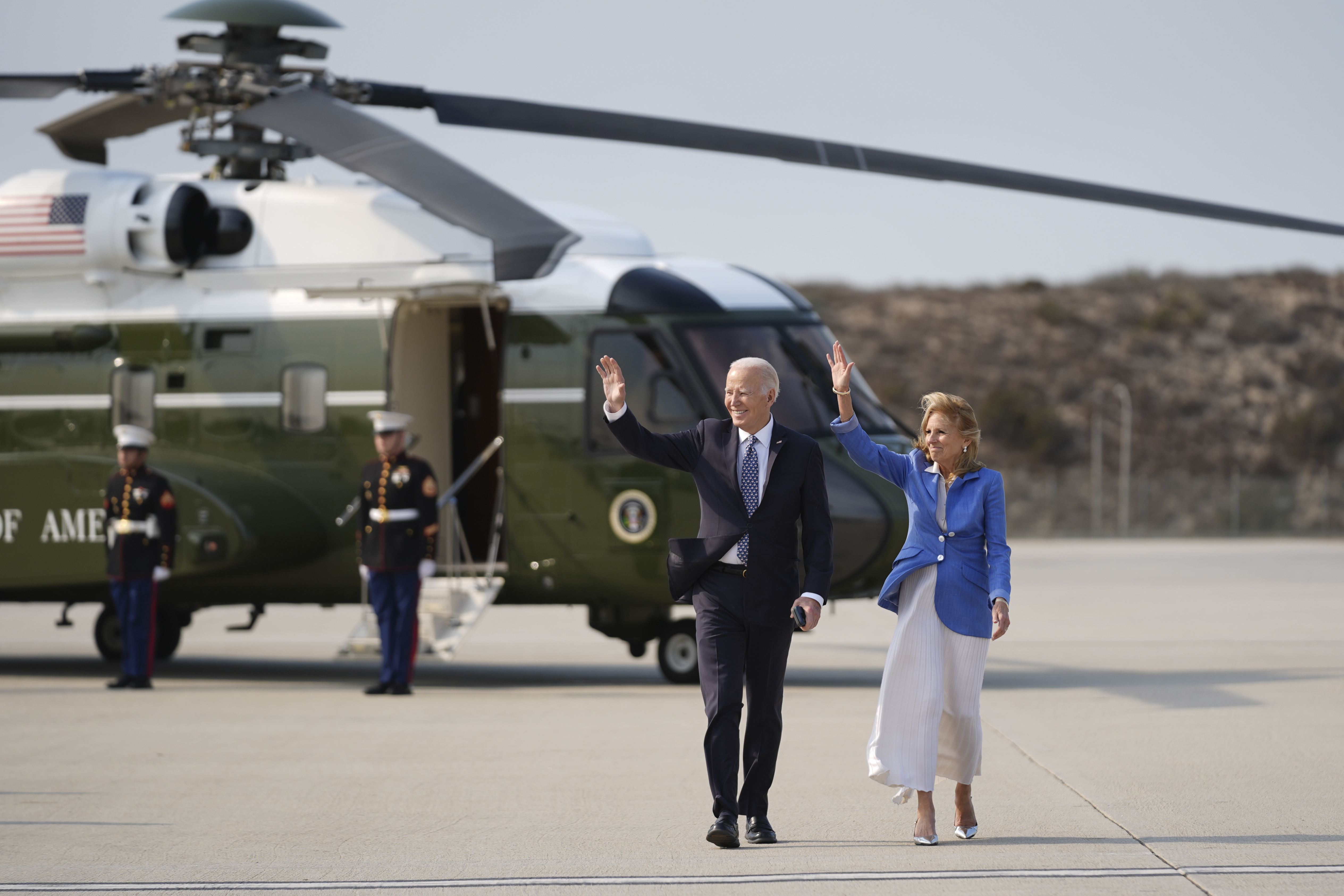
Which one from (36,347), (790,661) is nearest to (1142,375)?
(790,661)

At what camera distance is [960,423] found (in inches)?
227

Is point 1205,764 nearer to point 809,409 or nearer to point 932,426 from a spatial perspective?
point 932,426

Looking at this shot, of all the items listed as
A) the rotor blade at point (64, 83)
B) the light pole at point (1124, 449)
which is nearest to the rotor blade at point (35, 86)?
the rotor blade at point (64, 83)

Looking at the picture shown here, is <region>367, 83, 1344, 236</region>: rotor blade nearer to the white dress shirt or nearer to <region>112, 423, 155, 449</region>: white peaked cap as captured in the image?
<region>112, 423, 155, 449</region>: white peaked cap

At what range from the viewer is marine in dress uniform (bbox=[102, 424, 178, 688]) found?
10.9 m

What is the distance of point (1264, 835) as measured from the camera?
18.6 ft

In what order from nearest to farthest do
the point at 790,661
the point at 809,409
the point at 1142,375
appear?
the point at 809,409
the point at 790,661
the point at 1142,375

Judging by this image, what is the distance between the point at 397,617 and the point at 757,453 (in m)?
5.25

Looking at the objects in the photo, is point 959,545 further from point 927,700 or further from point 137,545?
point 137,545

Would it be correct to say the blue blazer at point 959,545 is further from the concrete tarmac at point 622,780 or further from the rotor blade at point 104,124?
the rotor blade at point 104,124

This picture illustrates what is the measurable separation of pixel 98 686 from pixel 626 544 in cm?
408

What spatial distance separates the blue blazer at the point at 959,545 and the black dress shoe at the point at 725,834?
3.26ft

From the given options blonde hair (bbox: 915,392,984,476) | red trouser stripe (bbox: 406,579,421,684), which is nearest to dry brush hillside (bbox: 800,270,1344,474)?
red trouser stripe (bbox: 406,579,421,684)

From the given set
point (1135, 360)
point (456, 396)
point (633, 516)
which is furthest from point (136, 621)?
point (1135, 360)
